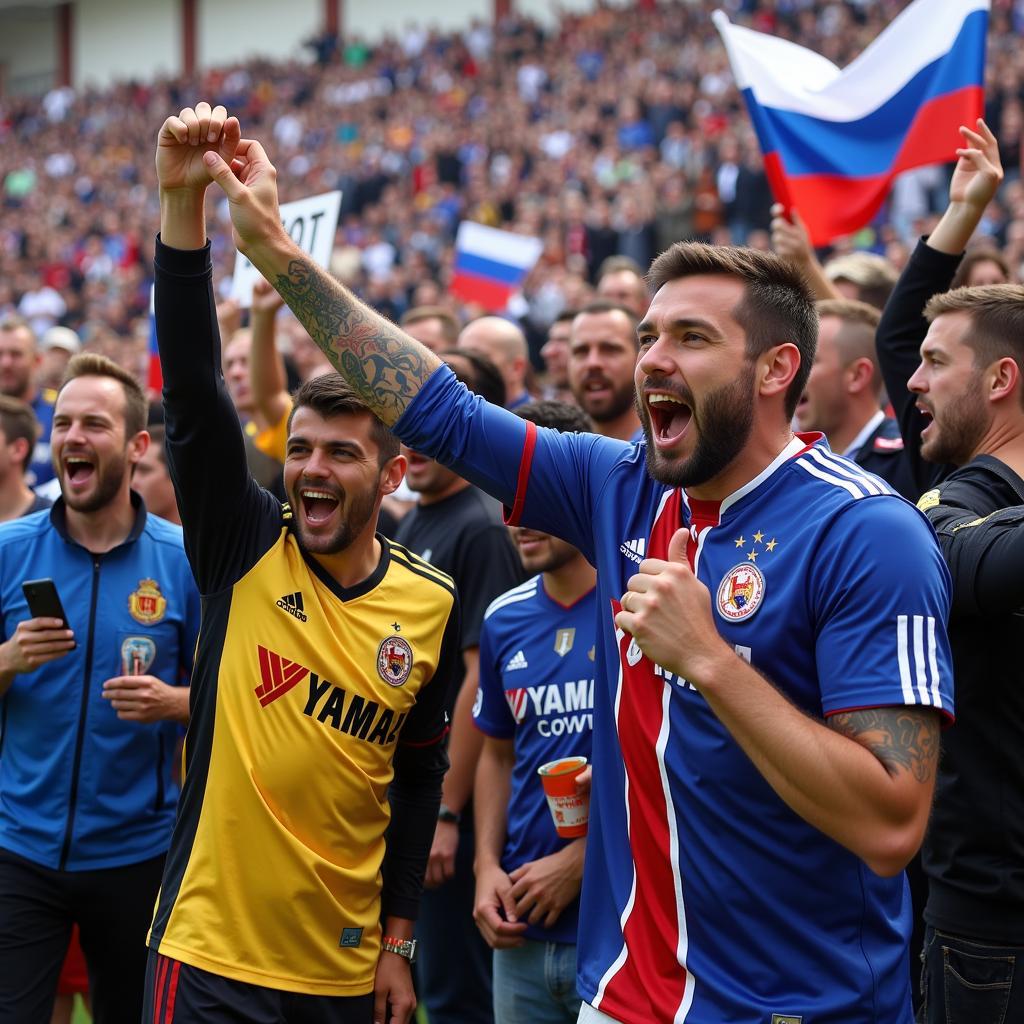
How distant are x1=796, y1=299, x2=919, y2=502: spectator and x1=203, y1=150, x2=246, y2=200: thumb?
2.95m

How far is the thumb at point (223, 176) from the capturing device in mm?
2984

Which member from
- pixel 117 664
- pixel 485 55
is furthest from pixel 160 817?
pixel 485 55

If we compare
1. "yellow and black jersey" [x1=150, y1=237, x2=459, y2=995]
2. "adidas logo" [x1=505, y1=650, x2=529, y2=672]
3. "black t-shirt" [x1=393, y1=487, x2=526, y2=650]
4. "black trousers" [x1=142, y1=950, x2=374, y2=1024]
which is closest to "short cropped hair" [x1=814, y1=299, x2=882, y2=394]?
"black t-shirt" [x1=393, y1=487, x2=526, y2=650]

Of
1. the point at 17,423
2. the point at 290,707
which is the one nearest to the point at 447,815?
the point at 290,707

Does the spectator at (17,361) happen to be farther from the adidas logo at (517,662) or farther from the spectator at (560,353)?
the adidas logo at (517,662)

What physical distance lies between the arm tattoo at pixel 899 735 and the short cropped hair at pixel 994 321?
1.49 metres

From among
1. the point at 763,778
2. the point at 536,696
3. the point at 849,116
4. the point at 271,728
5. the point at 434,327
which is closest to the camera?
the point at 763,778

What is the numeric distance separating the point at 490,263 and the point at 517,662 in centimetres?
653

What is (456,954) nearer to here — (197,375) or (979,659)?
(979,659)

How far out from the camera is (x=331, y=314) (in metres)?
3.04

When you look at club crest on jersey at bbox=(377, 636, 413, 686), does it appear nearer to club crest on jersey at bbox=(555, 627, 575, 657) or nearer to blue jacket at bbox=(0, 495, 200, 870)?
club crest on jersey at bbox=(555, 627, 575, 657)

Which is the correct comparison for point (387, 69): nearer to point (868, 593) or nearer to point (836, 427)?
point (836, 427)

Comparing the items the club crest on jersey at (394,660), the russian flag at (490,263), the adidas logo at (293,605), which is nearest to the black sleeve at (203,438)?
the adidas logo at (293,605)

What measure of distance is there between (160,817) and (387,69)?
30.2 meters
